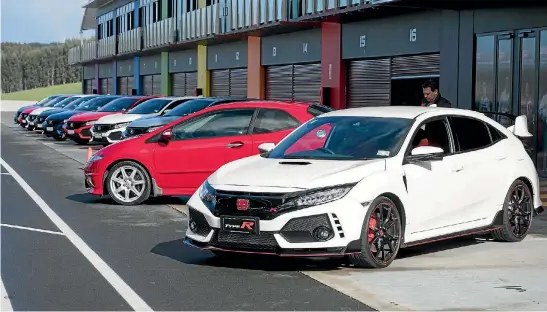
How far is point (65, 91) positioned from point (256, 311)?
119 metres

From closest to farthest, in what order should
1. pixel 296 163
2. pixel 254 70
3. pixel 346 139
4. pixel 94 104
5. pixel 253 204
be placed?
pixel 253 204 → pixel 296 163 → pixel 346 139 → pixel 94 104 → pixel 254 70

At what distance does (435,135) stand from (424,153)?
75 centimetres

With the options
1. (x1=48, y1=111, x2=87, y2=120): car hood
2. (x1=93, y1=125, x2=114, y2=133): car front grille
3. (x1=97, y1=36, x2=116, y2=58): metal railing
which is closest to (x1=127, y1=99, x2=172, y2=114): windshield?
(x1=93, y1=125, x2=114, y2=133): car front grille

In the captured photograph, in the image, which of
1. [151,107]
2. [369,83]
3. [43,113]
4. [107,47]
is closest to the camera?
[151,107]

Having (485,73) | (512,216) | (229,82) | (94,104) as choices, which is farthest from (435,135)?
(229,82)

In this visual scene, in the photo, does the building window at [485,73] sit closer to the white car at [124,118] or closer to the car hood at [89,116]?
the white car at [124,118]

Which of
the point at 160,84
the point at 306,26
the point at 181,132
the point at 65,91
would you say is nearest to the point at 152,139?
the point at 181,132

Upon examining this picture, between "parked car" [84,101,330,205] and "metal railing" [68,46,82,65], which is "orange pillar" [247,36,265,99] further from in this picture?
"metal railing" [68,46,82,65]

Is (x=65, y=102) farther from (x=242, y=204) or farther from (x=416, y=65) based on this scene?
(x=242, y=204)

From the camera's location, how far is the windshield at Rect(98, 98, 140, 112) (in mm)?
31328

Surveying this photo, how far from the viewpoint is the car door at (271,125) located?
14.3 m

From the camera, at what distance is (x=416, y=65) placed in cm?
2527

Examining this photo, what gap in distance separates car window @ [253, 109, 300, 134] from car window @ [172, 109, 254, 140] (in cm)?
14

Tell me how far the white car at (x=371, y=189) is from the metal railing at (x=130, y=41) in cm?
4457
